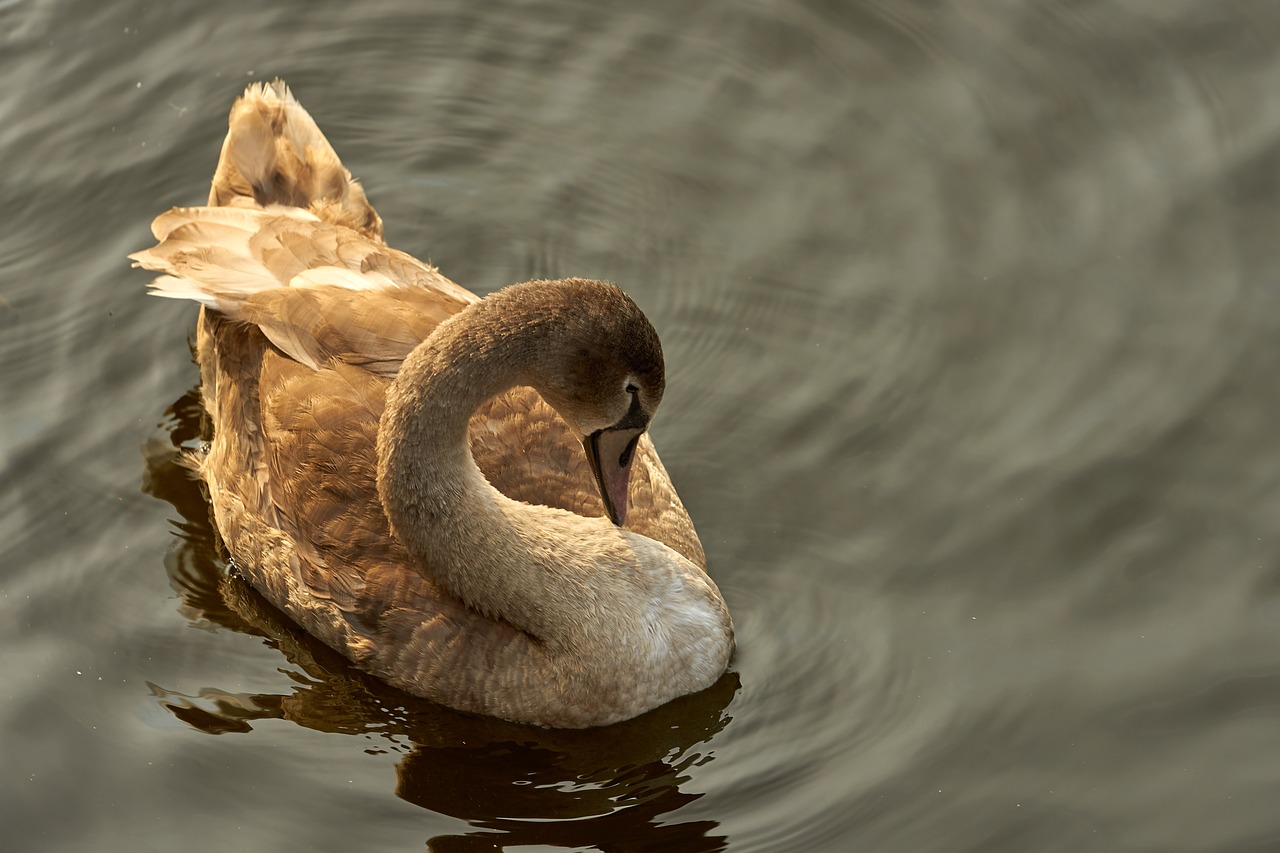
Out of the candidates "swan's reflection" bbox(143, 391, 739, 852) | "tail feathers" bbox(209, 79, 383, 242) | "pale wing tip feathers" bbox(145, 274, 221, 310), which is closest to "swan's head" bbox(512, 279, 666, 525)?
"swan's reflection" bbox(143, 391, 739, 852)

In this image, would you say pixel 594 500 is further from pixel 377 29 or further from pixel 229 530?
pixel 377 29

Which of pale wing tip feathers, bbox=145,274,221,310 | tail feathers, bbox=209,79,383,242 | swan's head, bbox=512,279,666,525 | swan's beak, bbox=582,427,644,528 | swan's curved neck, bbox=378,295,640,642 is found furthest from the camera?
tail feathers, bbox=209,79,383,242

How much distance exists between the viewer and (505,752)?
6715 mm

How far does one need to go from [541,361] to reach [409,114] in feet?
12.1

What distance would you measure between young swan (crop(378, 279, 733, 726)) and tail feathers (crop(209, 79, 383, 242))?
5.96 feet

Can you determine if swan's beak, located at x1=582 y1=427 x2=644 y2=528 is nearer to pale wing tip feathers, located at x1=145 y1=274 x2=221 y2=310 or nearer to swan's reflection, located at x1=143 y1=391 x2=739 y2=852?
swan's reflection, located at x1=143 y1=391 x2=739 y2=852

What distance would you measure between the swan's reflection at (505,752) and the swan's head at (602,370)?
1.12 m

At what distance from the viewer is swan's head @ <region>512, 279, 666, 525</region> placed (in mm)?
5949

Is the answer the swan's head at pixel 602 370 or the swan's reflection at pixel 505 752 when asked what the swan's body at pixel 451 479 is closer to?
the swan's head at pixel 602 370

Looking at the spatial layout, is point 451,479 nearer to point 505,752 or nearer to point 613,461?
point 613,461

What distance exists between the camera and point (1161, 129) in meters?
8.55

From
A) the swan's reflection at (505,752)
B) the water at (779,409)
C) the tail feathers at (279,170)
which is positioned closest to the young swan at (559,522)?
the swan's reflection at (505,752)

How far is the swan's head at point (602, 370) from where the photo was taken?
234 inches

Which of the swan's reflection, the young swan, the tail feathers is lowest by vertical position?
the swan's reflection
